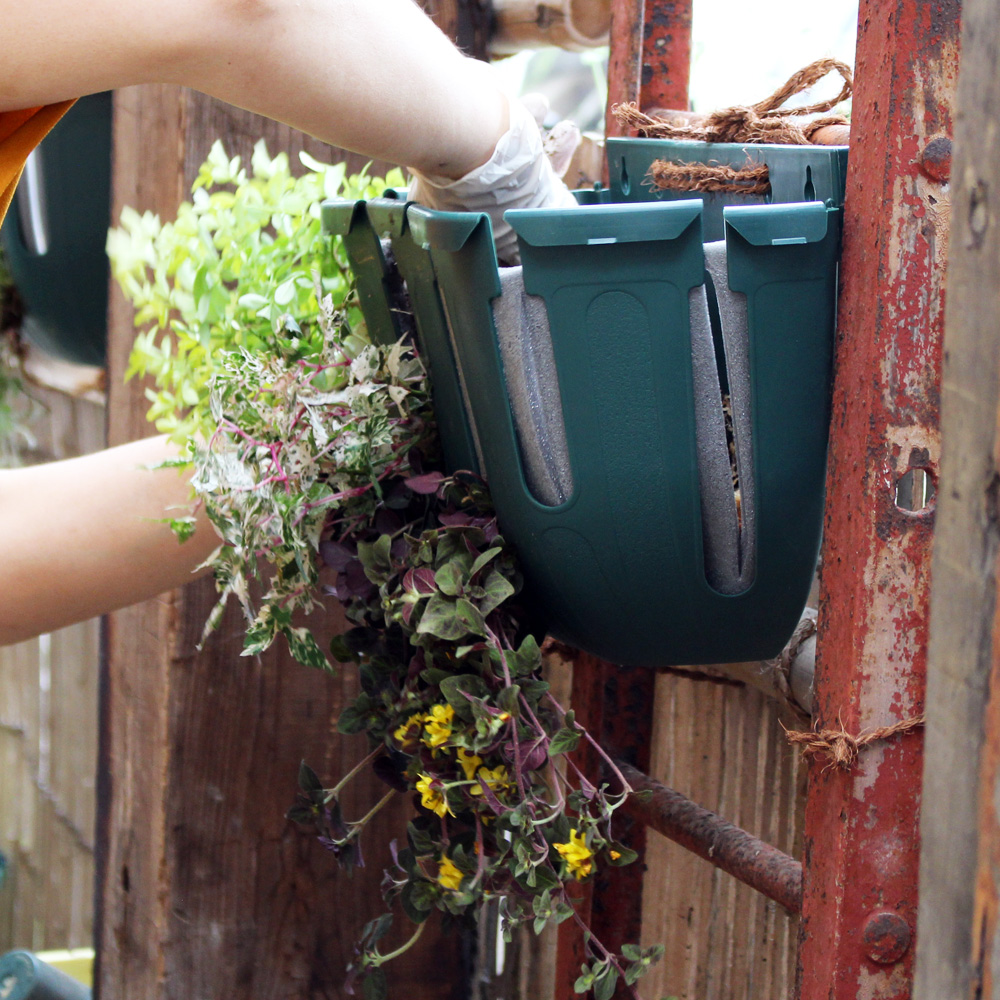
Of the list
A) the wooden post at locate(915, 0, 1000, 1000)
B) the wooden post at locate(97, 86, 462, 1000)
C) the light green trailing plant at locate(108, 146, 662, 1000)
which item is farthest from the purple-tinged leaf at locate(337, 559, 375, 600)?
the wooden post at locate(97, 86, 462, 1000)

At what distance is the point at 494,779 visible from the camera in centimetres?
70

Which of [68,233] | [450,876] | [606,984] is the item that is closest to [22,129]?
[450,876]

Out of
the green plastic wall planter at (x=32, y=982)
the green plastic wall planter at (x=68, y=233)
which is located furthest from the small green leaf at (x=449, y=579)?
the green plastic wall planter at (x=32, y=982)

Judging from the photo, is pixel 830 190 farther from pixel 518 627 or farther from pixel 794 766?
pixel 794 766

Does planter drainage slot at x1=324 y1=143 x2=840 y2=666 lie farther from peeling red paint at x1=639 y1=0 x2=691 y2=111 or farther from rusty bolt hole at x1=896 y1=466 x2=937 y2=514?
peeling red paint at x1=639 y1=0 x2=691 y2=111

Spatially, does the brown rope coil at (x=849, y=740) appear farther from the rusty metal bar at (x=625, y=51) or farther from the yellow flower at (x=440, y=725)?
the rusty metal bar at (x=625, y=51)

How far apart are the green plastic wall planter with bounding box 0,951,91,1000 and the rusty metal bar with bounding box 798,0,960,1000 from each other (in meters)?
1.98

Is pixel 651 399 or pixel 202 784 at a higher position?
pixel 651 399

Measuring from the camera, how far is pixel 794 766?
1035mm

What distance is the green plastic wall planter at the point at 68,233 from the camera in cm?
183

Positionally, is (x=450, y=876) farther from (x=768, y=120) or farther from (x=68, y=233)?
(x=68, y=233)

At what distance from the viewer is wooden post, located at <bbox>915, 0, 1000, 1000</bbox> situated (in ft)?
1.27

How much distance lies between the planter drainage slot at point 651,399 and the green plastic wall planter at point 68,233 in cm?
134

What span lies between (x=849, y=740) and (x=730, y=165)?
0.38 m
